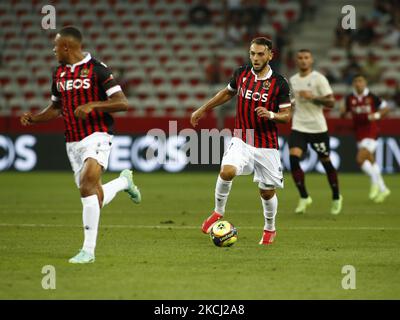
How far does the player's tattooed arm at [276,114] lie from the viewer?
9.15 m

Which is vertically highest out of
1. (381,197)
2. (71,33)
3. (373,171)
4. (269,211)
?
(71,33)

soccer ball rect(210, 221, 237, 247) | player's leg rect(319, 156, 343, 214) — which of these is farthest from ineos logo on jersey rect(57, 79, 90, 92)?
player's leg rect(319, 156, 343, 214)

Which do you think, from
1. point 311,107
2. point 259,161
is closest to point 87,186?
point 259,161

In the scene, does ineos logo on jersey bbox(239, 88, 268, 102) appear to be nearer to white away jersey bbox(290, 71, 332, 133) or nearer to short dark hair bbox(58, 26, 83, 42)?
short dark hair bbox(58, 26, 83, 42)

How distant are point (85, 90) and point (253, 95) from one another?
2.03 metres

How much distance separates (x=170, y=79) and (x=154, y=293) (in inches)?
788

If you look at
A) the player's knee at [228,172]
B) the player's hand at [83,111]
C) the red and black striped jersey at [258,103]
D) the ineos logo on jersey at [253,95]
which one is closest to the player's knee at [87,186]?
the player's hand at [83,111]

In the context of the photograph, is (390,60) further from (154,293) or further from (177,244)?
(154,293)

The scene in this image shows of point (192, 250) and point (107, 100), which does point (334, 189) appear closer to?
point (192, 250)

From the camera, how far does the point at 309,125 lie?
1370 cm

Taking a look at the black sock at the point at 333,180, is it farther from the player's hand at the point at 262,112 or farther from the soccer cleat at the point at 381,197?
the player's hand at the point at 262,112

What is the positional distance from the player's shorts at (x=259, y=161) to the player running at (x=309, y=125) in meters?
3.73

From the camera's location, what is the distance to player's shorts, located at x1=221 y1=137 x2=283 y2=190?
9.75 m

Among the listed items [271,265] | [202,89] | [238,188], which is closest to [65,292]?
[271,265]
